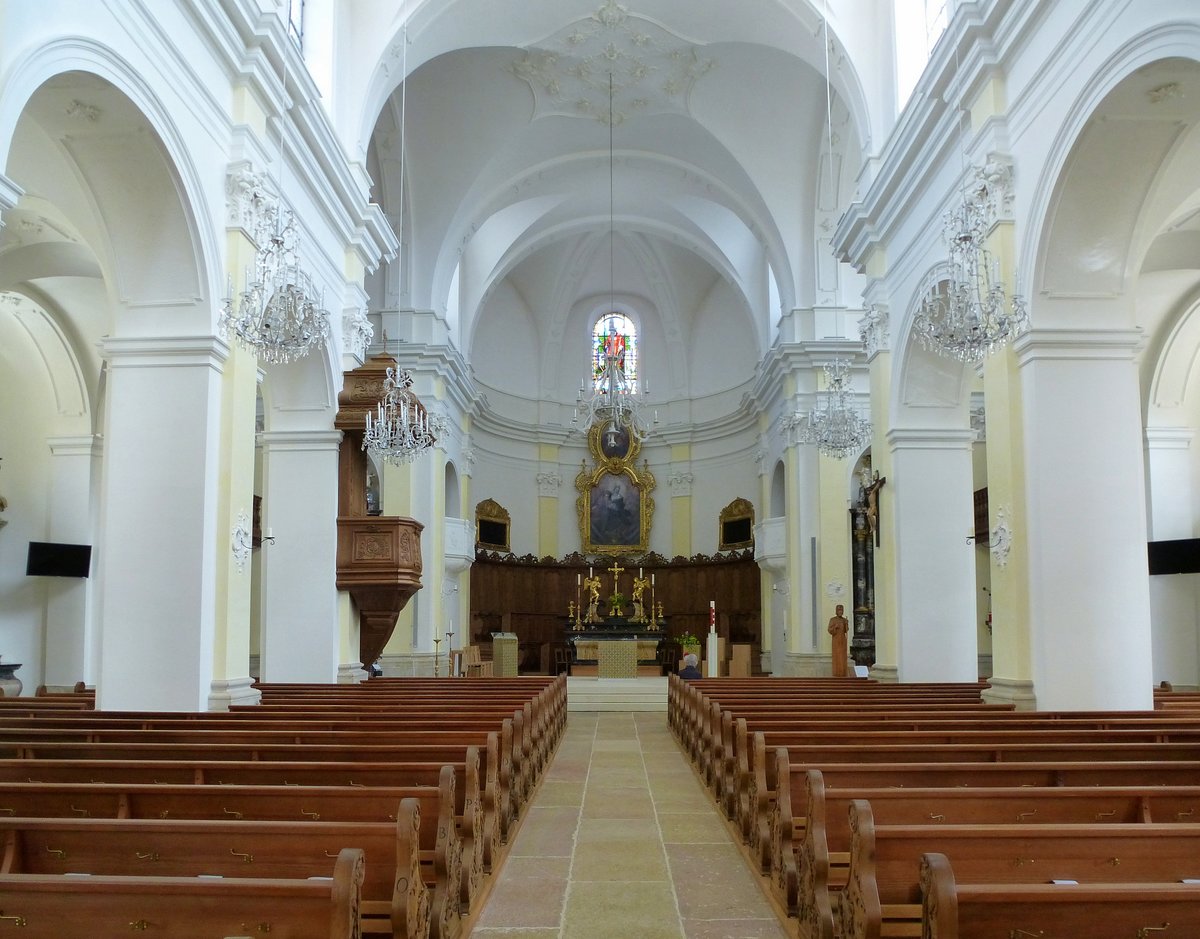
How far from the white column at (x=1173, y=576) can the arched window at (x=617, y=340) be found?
14.4m

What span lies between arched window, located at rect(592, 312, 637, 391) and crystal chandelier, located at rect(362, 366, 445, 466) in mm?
15856

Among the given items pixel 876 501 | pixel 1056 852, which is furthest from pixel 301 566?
pixel 1056 852

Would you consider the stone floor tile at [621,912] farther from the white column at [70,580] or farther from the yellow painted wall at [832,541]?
the yellow painted wall at [832,541]

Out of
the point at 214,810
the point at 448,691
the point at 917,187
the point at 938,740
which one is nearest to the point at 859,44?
the point at 917,187

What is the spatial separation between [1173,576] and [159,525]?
42.8 ft

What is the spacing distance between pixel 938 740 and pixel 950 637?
652 cm

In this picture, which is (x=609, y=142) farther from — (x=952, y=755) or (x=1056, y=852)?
(x=1056, y=852)

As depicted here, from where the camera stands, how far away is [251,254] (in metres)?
9.51

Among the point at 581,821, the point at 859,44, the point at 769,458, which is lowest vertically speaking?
the point at 581,821

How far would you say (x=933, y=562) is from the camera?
12.5 metres

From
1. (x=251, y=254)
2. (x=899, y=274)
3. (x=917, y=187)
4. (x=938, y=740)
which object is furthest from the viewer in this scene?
(x=899, y=274)

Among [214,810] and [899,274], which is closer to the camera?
[214,810]

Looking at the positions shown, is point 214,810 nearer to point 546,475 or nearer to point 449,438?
point 449,438

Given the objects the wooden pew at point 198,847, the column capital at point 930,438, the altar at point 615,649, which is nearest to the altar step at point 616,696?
the altar at point 615,649
